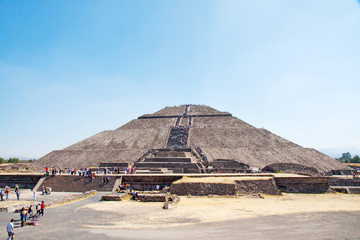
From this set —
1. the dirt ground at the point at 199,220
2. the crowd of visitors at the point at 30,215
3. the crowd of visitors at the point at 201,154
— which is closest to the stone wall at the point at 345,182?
the dirt ground at the point at 199,220

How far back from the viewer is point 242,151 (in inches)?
1454

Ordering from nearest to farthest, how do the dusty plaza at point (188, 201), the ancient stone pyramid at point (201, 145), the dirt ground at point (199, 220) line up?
the dirt ground at point (199, 220) < the dusty plaza at point (188, 201) < the ancient stone pyramid at point (201, 145)

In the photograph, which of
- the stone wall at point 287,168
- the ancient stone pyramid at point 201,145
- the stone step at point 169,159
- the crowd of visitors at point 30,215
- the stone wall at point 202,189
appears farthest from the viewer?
the ancient stone pyramid at point 201,145

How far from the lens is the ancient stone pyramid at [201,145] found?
114ft

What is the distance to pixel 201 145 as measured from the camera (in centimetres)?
4000

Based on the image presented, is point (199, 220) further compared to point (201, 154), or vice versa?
point (201, 154)

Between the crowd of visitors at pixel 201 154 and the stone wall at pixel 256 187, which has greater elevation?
the crowd of visitors at pixel 201 154

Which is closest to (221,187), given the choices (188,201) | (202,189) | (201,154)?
(202,189)

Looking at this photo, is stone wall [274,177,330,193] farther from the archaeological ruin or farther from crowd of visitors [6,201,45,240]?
crowd of visitors [6,201,45,240]

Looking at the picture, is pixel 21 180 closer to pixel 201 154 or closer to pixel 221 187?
pixel 221 187

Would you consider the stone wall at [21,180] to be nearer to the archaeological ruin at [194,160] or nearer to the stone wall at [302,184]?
the archaeological ruin at [194,160]

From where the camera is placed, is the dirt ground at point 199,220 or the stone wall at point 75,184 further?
the stone wall at point 75,184

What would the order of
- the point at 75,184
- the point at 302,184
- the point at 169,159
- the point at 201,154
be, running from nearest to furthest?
the point at 75,184 → the point at 302,184 → the point at 169,159 → the point at 201,154

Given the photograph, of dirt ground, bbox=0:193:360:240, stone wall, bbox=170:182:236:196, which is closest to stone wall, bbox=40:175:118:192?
dirt ground, bbox=0:193:360:240
